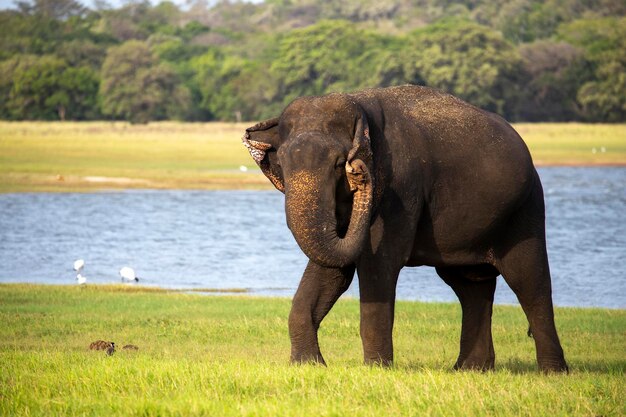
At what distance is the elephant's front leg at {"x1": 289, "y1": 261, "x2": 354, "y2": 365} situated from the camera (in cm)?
900

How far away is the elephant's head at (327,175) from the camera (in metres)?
8.05

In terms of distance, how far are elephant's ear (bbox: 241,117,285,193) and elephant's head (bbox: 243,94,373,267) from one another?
0.18 metres

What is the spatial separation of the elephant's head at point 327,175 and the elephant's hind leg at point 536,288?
5.95ft

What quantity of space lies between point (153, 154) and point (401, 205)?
39.2m

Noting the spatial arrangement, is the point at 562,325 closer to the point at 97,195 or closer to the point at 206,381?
the point at 206,381

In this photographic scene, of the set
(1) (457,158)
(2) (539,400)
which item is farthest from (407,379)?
(1) (457,158)

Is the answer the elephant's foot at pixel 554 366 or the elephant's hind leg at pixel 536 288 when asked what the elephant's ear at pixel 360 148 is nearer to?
the elephant's hind leg at pixel 536 288

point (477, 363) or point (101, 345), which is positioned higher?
point (477, 363)

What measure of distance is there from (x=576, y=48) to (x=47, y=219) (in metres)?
61.4

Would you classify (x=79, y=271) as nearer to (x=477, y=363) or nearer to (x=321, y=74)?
(x=477, y=363)

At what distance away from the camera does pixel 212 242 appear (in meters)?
26.6

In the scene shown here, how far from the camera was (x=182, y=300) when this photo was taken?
16828 millimetres

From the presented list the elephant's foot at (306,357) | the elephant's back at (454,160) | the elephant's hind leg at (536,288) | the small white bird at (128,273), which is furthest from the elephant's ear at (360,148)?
the small white bird at (128,273)

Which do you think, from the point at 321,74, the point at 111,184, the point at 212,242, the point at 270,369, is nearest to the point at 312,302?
the point at 270,369
